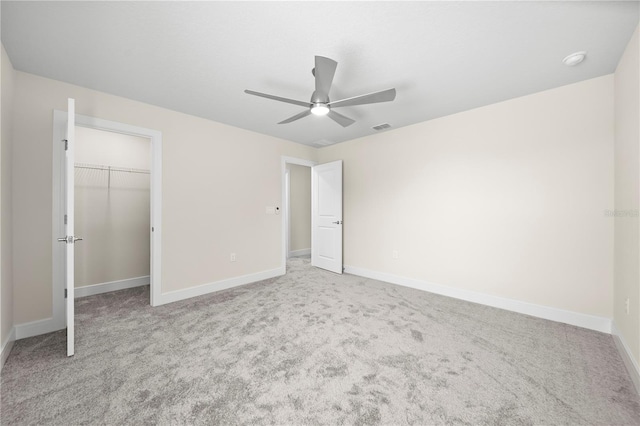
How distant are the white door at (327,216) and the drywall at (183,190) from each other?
0.59 m

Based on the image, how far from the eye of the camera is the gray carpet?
144 centimetres

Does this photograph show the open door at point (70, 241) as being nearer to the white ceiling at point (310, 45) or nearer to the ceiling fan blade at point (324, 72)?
the white ceiling at point (310, 45)

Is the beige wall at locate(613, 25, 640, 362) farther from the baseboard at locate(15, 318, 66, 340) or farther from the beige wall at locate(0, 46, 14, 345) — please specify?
the baseboard at locate(15, 318, 66, 340)

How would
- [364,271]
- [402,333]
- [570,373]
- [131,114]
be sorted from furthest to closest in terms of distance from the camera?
1. [364,271]
2. [131,114]
3. [402,333]
4. [570,373]

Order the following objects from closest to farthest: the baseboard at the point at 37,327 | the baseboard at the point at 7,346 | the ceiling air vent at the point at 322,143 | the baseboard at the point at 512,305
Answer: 1. the baseboard at the point at 7,346
2. the baseboard at the point at 37,327
3. the baseboard at the point at 512,305
4. the ceiling air vent at the point at 322,143

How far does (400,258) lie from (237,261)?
258 cm

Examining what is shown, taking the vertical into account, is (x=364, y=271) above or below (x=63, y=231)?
below

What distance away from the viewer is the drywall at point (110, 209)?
343cm

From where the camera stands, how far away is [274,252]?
4.36 meters

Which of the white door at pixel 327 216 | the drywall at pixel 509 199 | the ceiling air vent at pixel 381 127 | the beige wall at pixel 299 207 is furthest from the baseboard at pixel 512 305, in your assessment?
the beige wall at pixel 299 207

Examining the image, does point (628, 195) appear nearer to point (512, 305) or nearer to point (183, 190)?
point (512, 305)

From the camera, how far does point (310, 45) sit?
6.21 feet

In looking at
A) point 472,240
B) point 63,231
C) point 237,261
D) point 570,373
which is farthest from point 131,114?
→ point 570,373

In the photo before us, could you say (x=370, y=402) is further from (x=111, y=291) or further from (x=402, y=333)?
(x=111, y=291)
